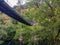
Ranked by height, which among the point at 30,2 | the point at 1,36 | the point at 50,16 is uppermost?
the point at 30,2

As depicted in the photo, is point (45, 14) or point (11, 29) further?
point (11, 29)

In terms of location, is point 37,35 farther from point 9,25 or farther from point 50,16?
point 9,25

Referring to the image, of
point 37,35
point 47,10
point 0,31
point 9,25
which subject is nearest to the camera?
point 47,10

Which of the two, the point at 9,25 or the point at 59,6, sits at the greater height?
the point at 59,6

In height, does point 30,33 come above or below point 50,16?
below

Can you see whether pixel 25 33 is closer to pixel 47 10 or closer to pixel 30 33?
pixel 30 33

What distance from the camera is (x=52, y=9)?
5.57 meters

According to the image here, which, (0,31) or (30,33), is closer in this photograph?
(30,33)

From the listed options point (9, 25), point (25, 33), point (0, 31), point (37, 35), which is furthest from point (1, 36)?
point (37, 35)

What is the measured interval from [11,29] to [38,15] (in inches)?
102

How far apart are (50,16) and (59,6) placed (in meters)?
0.41

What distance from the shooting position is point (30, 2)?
567cm

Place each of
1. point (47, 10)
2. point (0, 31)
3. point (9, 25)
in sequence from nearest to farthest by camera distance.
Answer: point (47, 10) < point (0, 31) < point (9, 25)

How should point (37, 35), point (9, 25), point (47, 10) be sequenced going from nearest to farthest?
point (47, 10) → point (37, 35) → point (9, 25)
